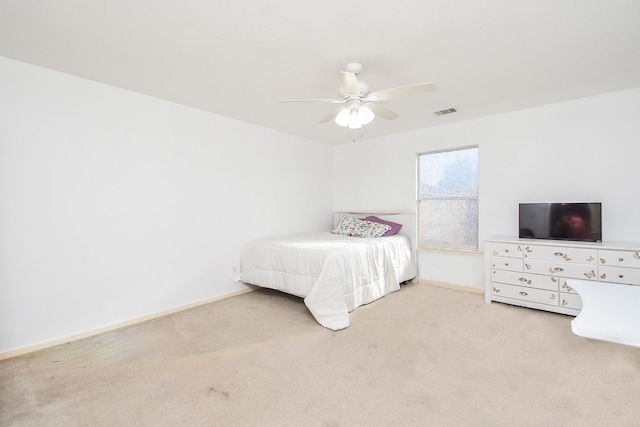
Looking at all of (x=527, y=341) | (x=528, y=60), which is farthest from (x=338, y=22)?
(x=527, y=341)

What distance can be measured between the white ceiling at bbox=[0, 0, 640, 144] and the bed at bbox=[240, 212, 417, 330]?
163cm

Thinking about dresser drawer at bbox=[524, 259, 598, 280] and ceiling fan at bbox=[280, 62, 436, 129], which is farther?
dresser drawer at bbox=[524, 259, 598, 280]

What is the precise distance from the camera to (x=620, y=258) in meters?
2.65

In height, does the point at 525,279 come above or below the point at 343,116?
below

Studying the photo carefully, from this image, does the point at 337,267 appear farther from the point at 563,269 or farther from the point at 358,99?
the point at 563,269

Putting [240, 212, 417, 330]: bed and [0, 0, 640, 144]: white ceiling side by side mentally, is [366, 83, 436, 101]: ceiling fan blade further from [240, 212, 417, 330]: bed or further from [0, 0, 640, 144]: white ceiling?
[240, 212, 417, 330]: bed

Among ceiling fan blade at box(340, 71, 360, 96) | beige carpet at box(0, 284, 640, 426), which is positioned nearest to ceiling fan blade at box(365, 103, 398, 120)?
ceiling fan blade at box(340, 71, 360, 96)

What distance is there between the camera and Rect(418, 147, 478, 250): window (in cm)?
394

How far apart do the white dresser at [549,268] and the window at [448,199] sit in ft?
1.90

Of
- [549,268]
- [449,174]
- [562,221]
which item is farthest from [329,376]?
[449,174]

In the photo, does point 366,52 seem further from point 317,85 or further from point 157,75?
point 157,75

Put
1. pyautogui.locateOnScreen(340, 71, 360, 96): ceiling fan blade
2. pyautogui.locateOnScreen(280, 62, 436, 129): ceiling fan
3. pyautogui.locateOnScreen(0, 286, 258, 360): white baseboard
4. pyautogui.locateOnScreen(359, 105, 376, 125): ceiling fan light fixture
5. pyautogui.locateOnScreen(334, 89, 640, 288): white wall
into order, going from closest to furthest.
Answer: pyautogui.locateOnScreen(340, 71, 360, 96): ceiling fan blade
pyautogui.locateOnScreen(280, 62, 436, 129): ceiling fan
pyautogui.locateOnScreen(0, 286, 258, 360): white baseboard
pyautogui.locateOnScreen(359, 105, 376, 125): ceiling fan light fixture
pyautogui.locateOnScreen(334, 89, 640, 288): white wall

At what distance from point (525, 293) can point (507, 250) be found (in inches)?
18.6

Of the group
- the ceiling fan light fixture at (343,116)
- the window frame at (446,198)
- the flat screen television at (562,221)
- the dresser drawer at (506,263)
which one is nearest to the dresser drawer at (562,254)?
the dresser drawer at (506,263)
